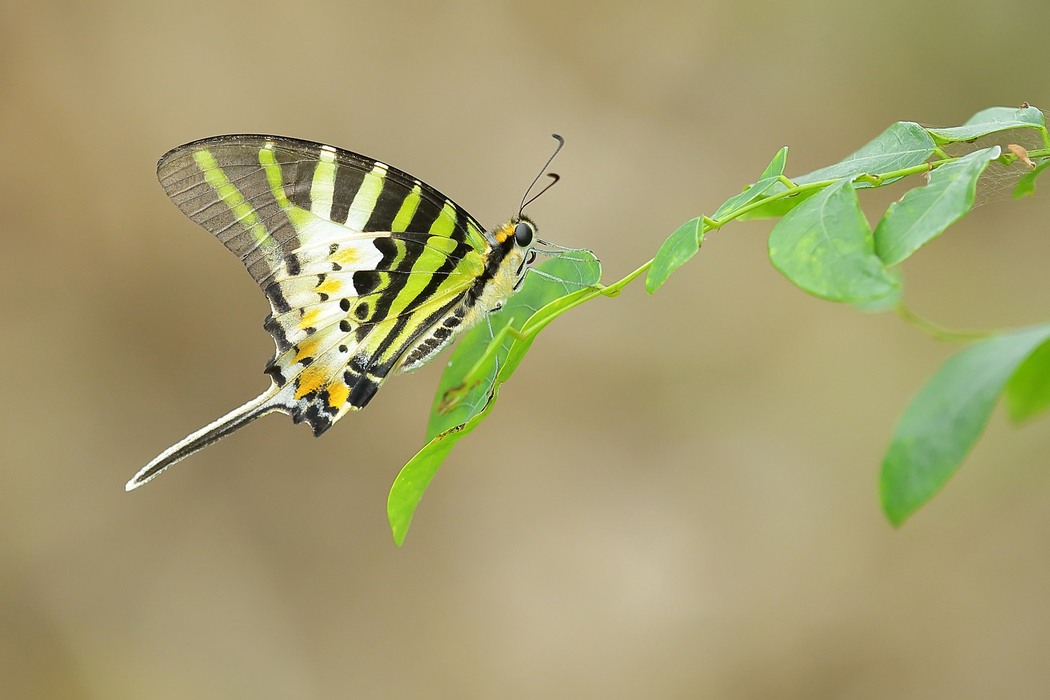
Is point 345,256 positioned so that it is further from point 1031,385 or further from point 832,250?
point 1031,385

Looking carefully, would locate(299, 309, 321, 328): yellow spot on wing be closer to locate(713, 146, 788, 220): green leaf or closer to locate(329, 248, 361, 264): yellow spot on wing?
locate(329, 248, 361, 264): yellow spot on wing

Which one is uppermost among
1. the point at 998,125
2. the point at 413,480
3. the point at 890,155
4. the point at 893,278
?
the point at 998,125

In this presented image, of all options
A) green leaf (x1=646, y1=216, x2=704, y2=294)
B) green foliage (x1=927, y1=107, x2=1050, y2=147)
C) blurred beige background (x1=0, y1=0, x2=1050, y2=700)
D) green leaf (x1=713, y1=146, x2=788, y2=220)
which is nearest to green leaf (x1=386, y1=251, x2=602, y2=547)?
green leaf (x1=646, y1=216, x2=704, y2=294)

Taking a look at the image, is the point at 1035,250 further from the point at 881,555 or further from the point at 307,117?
the point at 307,117

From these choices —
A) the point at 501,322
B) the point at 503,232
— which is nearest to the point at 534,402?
the point at 503,232

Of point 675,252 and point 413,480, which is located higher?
point 675,252
